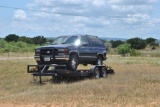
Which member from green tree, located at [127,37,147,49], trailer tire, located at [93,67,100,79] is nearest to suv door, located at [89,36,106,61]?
trailer tire, located at [93,67,100,79]

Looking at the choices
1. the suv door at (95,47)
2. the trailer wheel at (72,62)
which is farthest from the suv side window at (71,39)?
the suv door at (95,47)

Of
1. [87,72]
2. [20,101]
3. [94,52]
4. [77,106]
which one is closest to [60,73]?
[87,72]

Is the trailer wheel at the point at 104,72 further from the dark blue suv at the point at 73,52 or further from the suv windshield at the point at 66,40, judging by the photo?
the suv windshield at the point at 66,40

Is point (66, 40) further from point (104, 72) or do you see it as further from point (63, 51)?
point (104, 72)

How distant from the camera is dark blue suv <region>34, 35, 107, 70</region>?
1719 centimetres

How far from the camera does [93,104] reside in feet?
37.1

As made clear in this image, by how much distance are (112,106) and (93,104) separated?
66 cm

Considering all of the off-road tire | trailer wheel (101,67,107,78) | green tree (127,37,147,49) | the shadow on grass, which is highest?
green tree (127,37,147,49)

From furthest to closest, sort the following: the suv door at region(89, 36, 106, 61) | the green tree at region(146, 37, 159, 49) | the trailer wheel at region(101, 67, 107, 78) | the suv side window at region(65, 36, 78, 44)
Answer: the green tree at region(146, 37, 159, 49)
the trailer wheel at region(101, 67, 107, 78)
the suv door at region(89, 36, 106, 61)
the suv side window at region(65, 36, 78, 44)

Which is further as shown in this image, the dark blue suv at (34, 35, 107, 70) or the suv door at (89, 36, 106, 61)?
the suv door at (89, 36, 106, 61)

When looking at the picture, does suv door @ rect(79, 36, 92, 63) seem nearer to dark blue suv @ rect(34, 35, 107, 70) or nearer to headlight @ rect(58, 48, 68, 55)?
dark blue suv @ rect(34, 35, 107, 70)

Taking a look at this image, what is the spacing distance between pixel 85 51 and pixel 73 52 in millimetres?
1259

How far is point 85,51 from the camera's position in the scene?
18844 millimetres

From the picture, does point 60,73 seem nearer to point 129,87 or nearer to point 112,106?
point 129,87
